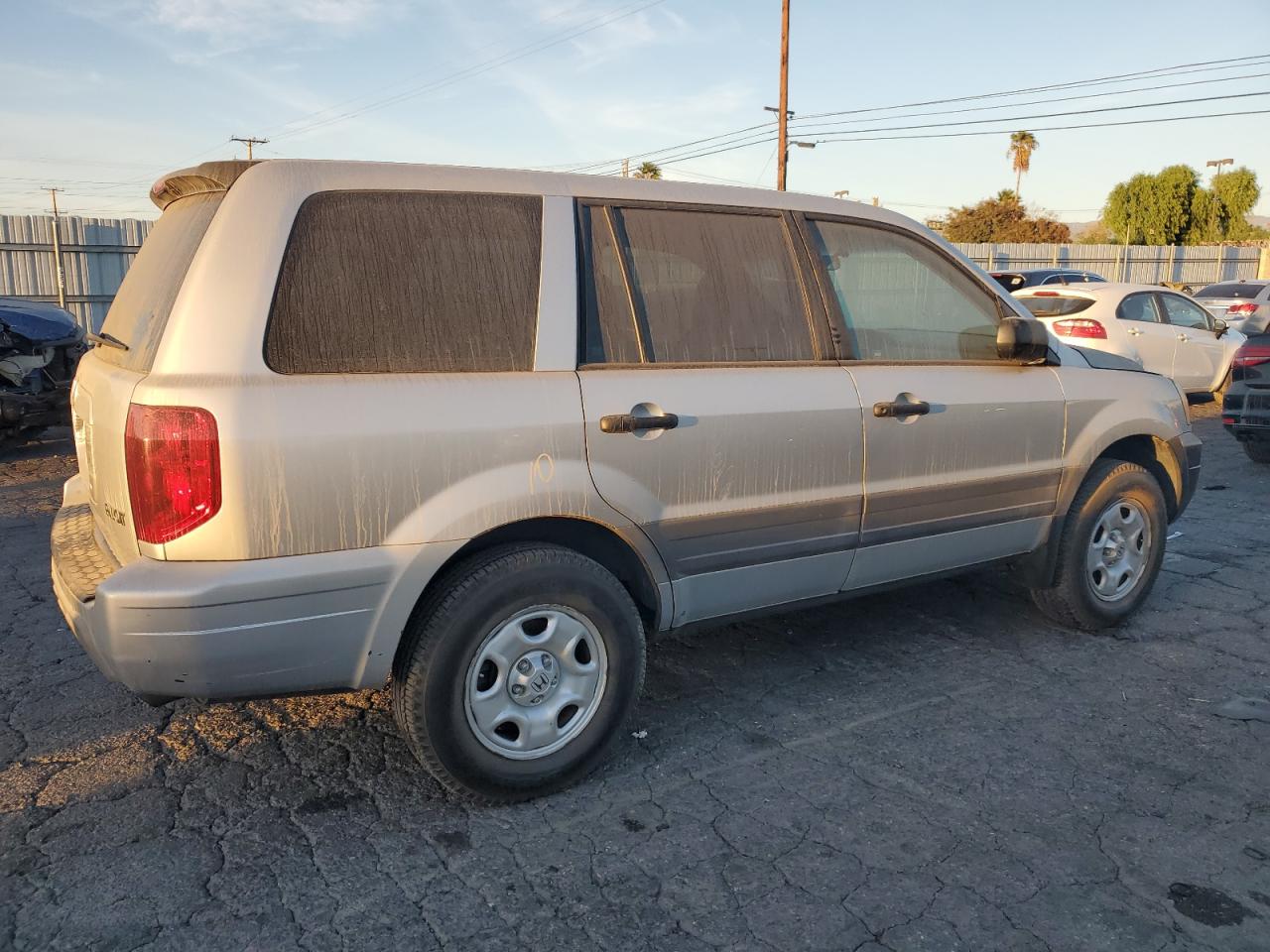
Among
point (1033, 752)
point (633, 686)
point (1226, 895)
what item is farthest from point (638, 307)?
point (1226, 895)

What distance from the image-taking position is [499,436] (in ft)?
9.37

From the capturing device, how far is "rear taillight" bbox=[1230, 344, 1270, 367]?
8.45 meters

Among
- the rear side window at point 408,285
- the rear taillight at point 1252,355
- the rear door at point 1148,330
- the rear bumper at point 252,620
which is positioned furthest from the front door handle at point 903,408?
the rear door at point 1148,330

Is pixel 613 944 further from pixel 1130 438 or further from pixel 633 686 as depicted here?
pixel 1130 438

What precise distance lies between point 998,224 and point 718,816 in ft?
219

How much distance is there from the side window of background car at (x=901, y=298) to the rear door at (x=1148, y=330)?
9.50 m

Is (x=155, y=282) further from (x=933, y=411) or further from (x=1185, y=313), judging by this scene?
(x=1185, y=313)

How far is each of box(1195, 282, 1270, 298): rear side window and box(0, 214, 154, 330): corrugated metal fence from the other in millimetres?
18865

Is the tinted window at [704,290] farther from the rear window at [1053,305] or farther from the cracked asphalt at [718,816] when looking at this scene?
the rear window at [1053,305]

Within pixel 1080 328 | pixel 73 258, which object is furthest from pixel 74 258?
pixel 1080 328

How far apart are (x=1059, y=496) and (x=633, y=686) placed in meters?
2.23

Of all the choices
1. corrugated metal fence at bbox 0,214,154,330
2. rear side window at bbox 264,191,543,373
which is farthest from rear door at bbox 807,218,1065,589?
corrugated metal fence at bbox 0,214,154,330

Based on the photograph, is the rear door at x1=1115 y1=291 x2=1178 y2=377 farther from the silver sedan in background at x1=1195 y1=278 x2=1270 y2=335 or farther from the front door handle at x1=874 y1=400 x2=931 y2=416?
the front door handle at x1=874 y1=400 x2=931 y2=416

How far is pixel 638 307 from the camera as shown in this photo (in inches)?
127
